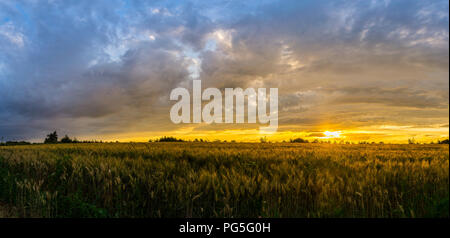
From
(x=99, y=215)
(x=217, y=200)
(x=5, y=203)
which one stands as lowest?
(x=5, y=203)

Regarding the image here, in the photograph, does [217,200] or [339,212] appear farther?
[217,200]

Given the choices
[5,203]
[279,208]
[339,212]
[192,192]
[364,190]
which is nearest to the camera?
[339,212]

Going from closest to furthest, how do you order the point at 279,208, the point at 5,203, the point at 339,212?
1. the point at 339,212
2. the point at 279,208
3. the point at 5,203

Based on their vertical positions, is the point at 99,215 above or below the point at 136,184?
below

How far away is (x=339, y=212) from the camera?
280cm

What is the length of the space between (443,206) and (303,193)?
1.64m

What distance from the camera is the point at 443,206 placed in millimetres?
2152
